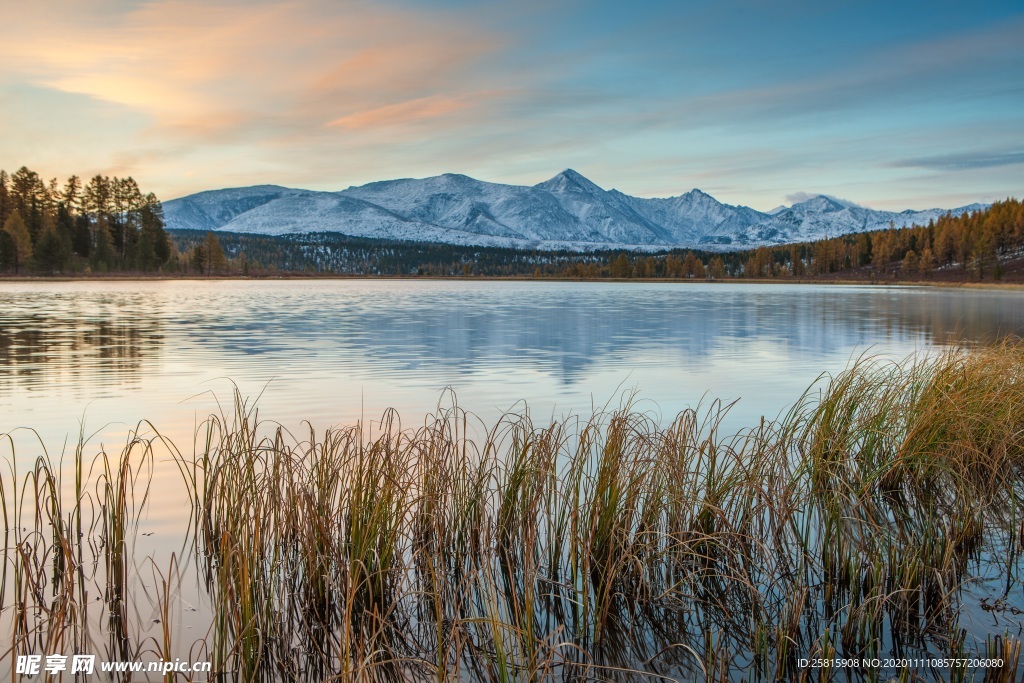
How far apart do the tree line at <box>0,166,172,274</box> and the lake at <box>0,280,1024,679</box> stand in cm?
6682

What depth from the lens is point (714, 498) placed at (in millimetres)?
5828

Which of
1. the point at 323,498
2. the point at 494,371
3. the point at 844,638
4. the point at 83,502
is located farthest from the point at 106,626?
the point at 494,371

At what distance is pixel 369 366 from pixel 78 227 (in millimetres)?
110109

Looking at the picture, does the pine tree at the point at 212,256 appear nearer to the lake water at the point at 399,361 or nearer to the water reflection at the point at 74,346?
the lake water at the point at 399,361

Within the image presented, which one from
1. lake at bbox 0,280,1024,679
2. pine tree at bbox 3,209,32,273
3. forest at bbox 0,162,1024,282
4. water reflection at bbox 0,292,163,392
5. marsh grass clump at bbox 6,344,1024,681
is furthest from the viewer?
forest at bbox 0,162,1024,282

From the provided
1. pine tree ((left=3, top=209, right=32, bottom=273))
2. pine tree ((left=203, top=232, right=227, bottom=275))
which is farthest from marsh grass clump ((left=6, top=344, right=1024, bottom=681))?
pine tree ((left=203, top=232, right=227, bottom=275))

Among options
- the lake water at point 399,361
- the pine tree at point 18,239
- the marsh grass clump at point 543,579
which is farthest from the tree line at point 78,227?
the marsh grass clump at point 543,579

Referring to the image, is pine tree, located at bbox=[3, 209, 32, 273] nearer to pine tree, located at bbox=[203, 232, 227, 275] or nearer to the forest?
the forest

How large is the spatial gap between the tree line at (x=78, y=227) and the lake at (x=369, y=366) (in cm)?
6682

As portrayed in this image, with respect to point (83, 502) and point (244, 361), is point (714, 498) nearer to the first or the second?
point (83, 502)

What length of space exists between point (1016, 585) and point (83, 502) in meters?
8.49

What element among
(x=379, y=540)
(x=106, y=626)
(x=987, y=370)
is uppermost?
(x=987, y=370)

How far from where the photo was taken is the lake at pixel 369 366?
12.4 m

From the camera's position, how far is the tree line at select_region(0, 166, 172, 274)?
94062mm
